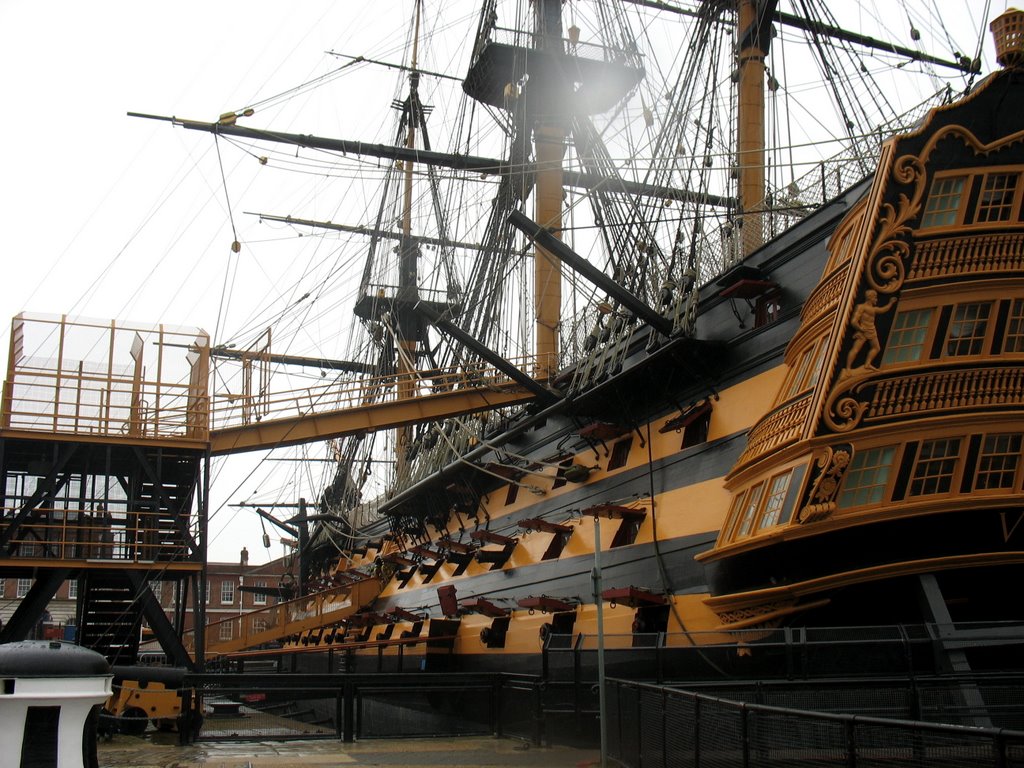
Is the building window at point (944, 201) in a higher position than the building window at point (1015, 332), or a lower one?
higher

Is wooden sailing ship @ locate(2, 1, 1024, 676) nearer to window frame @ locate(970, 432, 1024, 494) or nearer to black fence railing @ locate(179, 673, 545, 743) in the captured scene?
window frame @ locate(970, 432, 1024, 494)

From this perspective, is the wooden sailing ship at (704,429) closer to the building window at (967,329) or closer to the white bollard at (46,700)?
the building window at (967,329)

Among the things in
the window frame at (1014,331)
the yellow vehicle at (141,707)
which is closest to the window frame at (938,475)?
the window frame at (1014,331)

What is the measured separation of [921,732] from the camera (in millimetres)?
4957

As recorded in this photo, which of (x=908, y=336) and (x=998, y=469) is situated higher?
(x=908, y=336)

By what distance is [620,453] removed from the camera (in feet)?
51.8

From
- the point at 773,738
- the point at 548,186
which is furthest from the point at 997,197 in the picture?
the point at 548,186

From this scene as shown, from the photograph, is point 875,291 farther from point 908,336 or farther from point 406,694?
point 406,694

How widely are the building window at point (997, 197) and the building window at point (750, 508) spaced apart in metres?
3.38

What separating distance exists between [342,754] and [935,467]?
661 centimetres

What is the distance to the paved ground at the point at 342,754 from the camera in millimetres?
9984

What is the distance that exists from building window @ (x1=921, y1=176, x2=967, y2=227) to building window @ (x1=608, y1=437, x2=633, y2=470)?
6363 mm

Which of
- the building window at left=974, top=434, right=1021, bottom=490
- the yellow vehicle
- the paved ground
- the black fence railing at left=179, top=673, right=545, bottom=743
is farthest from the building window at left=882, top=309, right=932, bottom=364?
the yellow vehicle

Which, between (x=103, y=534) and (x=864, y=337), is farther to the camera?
(x=103, y=534)
